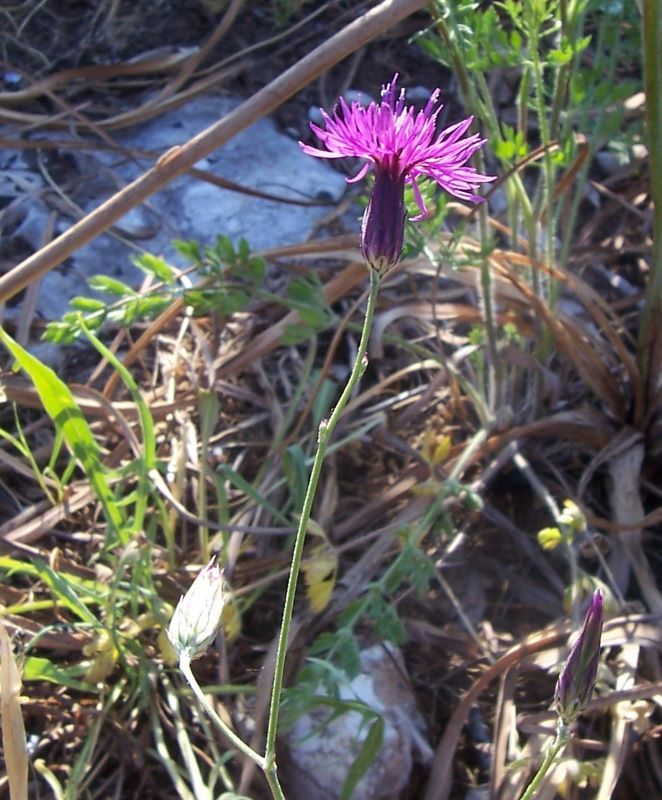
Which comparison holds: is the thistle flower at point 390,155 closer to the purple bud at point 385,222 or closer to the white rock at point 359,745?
the purple bud at point 385,222

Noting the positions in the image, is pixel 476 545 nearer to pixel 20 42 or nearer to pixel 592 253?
pixel 592 253

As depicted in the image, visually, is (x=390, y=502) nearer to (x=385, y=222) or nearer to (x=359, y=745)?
(x=359, y=745)

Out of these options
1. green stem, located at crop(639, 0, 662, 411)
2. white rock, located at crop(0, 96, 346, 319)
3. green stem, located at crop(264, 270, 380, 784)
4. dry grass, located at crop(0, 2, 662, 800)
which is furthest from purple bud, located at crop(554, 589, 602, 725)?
white rock, located at crop(0, 96, 346, 319)

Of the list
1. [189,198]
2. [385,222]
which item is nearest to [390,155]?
[385,222]

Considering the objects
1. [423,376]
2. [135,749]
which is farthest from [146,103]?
[135,749]

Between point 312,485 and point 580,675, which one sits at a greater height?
point 312,485

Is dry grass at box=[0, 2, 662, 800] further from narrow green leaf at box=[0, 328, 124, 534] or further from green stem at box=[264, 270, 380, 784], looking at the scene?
green stem at box=[264, 270, 380, 784]
